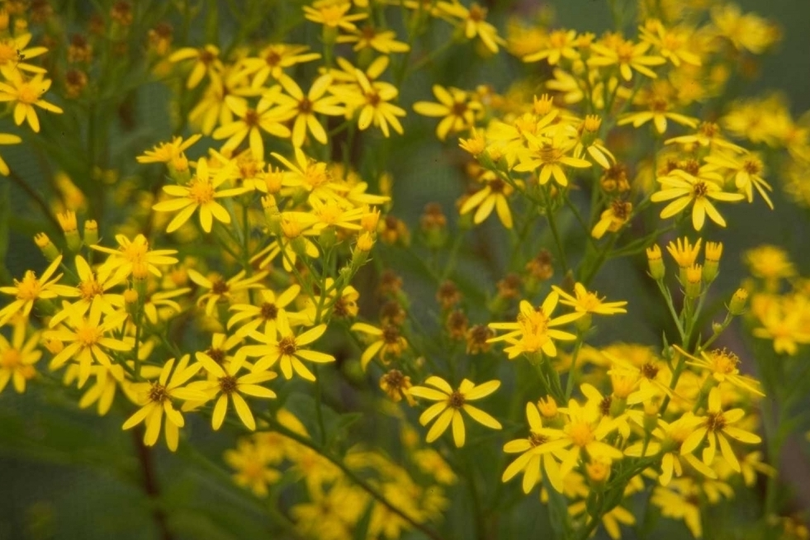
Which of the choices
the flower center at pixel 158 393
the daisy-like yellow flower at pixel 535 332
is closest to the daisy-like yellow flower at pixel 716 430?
the daisy-like yellow flower at pixel 535 332

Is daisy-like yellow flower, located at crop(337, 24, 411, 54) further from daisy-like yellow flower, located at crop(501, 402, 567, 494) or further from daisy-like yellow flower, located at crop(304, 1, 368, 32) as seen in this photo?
daisy-like yellow flower, located at crop(501, 402, 567, 494)

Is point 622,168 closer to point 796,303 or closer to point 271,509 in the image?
point 796,303

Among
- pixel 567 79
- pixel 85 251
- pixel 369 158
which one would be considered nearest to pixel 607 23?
pixel 567 79

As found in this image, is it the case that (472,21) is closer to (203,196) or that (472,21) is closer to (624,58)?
(624,58)

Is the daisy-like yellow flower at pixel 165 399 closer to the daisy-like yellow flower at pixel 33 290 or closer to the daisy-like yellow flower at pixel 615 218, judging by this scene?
the daisy-like yellow flower at pixel 33 290

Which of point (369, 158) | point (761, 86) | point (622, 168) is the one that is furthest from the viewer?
point (761, 86)
